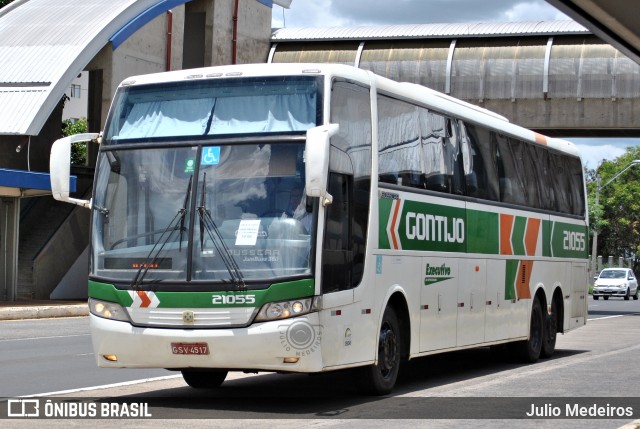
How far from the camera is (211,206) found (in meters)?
12.1

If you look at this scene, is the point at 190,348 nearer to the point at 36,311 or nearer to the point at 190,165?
the point at 190,165

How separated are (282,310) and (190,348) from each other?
0.96m

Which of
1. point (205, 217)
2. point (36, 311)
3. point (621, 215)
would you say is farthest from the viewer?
point (621, 215)

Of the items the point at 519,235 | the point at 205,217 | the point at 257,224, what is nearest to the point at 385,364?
the point at 257,224

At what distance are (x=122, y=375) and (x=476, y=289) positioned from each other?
4943 millimetres

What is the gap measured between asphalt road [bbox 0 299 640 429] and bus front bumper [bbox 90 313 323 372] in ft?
1.58

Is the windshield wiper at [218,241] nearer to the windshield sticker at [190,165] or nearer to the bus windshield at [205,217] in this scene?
the bus windshield at [205,217]

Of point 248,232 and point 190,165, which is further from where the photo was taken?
point 190,165

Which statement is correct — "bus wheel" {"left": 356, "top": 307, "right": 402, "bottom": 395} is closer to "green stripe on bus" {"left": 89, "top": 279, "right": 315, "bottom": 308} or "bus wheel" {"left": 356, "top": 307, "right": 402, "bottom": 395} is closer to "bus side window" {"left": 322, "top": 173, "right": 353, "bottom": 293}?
"bus side window" {"left": 322, "top": 173, "right": 353, "bottom": 293}

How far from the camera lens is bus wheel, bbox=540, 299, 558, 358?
20.2 metres

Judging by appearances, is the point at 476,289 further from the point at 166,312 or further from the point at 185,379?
the point at 166,312

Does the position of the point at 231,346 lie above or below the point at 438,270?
below

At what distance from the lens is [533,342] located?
64.4ft

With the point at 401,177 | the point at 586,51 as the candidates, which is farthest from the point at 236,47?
the point at 401,177
